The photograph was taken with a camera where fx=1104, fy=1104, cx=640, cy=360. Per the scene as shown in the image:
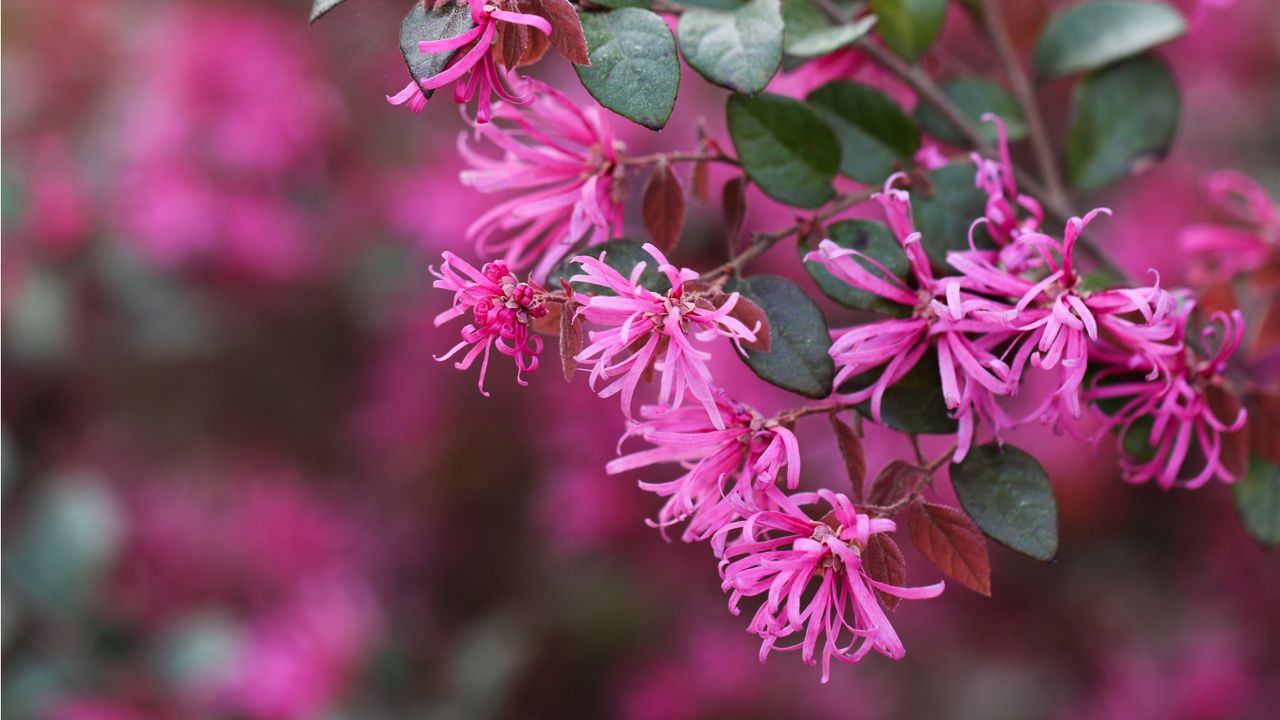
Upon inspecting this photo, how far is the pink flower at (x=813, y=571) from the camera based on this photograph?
0.46 metres

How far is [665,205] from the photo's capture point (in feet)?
1.86

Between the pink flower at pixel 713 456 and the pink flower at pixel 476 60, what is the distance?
161 millimetres

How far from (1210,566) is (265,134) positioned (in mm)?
1254

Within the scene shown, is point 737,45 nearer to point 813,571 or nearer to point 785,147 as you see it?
point 785,147

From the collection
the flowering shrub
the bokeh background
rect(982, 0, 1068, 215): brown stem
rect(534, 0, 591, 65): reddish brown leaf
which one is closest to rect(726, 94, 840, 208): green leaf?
the flowering shrub

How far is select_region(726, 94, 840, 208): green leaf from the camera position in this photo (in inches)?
22.3

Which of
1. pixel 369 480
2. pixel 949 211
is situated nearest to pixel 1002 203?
pixel 949 211

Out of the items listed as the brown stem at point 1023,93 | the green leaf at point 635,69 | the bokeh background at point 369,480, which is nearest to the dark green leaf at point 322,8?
the green leaf at point 635,69

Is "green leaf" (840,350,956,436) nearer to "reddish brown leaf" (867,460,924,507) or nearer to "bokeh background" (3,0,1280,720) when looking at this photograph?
"reddish brown leaf" (867,460,924,507)

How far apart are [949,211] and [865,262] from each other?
0.07 m

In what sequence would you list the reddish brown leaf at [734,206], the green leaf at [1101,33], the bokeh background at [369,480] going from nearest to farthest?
the reddish brown leaf at [734,206] < the green leaf at [1101,33] < the bokeh background at [369,480]

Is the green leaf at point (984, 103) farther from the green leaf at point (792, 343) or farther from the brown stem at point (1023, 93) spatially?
the green leaf at point (792, 343)

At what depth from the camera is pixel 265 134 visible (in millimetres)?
1393

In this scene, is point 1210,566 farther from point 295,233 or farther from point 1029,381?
point 295,233
